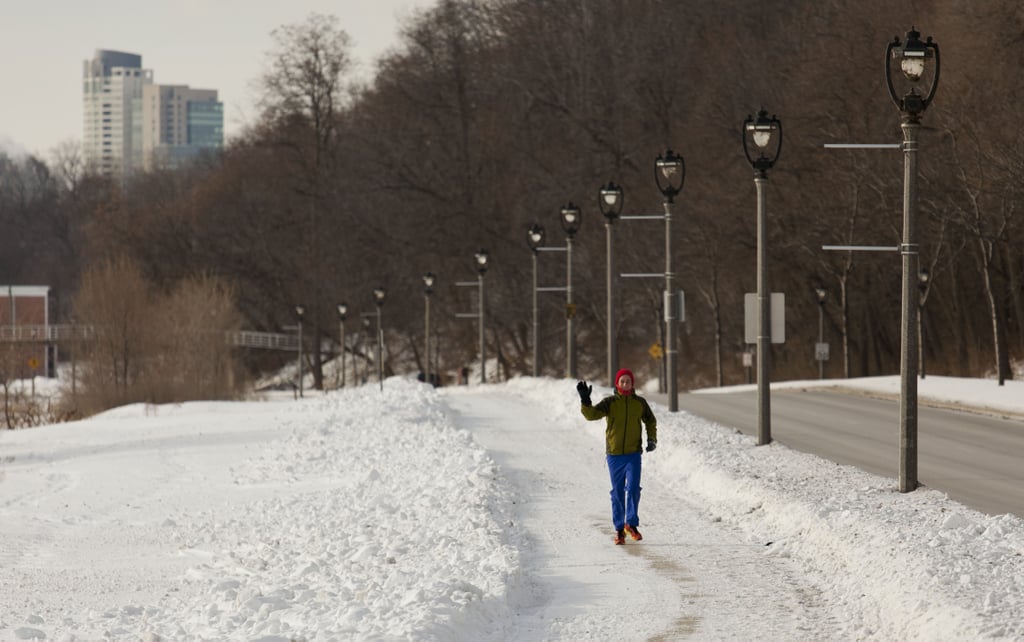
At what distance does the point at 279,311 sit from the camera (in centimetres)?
10662

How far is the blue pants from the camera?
15.7 meters

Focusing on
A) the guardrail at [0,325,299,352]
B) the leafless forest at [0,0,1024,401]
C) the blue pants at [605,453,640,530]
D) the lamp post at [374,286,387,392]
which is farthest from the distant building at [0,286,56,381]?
the blue pants at [605,453,640,530]

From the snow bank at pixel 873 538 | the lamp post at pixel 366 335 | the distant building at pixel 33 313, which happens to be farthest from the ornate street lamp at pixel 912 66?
the distant building at pixel 33 313

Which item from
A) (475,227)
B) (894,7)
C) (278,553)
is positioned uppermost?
(894,7)

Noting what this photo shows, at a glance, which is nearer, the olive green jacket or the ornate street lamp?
the olive green jacket

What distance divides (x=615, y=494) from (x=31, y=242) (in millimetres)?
147114

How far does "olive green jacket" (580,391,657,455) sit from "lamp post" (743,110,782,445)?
25.0 ft

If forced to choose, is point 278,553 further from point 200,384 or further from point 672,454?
point 200,384

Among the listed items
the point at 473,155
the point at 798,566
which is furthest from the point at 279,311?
the point at 798,566

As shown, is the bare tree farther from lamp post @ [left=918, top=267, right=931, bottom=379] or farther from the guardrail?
lamp post @ [left=918, top=267, right=931, bottom=379]

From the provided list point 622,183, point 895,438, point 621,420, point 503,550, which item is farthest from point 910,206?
point 622,183

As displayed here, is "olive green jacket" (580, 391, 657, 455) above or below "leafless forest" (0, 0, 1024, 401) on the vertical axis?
below

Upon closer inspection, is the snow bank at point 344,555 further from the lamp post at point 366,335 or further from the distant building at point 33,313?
the distant building at point 33,313

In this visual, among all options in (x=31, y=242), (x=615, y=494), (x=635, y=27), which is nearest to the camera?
(x=615, y=494)
